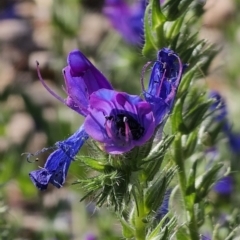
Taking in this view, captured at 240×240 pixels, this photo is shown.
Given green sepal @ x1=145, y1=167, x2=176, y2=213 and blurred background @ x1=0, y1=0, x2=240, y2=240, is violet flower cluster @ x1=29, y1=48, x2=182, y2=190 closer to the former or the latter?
green sepal @ x1=145, y1=167, x2=176, y2=213

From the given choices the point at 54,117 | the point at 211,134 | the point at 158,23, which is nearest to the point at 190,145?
the point at 211,134

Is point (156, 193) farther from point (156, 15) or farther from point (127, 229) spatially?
point (156, 15)

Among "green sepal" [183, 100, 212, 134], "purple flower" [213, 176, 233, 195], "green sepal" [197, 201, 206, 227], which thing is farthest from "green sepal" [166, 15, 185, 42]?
"purple flower" [213, 176, 233, 195]

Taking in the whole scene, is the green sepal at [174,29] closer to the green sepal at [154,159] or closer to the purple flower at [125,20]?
the green sepal at [154,159]

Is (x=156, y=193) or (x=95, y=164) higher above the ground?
(x=95, y=164)

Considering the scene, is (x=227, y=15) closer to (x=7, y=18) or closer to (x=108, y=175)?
(x=7, y=18)

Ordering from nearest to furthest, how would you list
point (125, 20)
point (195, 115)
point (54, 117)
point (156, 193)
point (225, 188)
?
1. point (156, 193)
2. point (195, 115)
3. point (225, 188)
4. point (125, 20)
5. point (54, 117)

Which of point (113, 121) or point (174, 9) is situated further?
point (174, 9)
